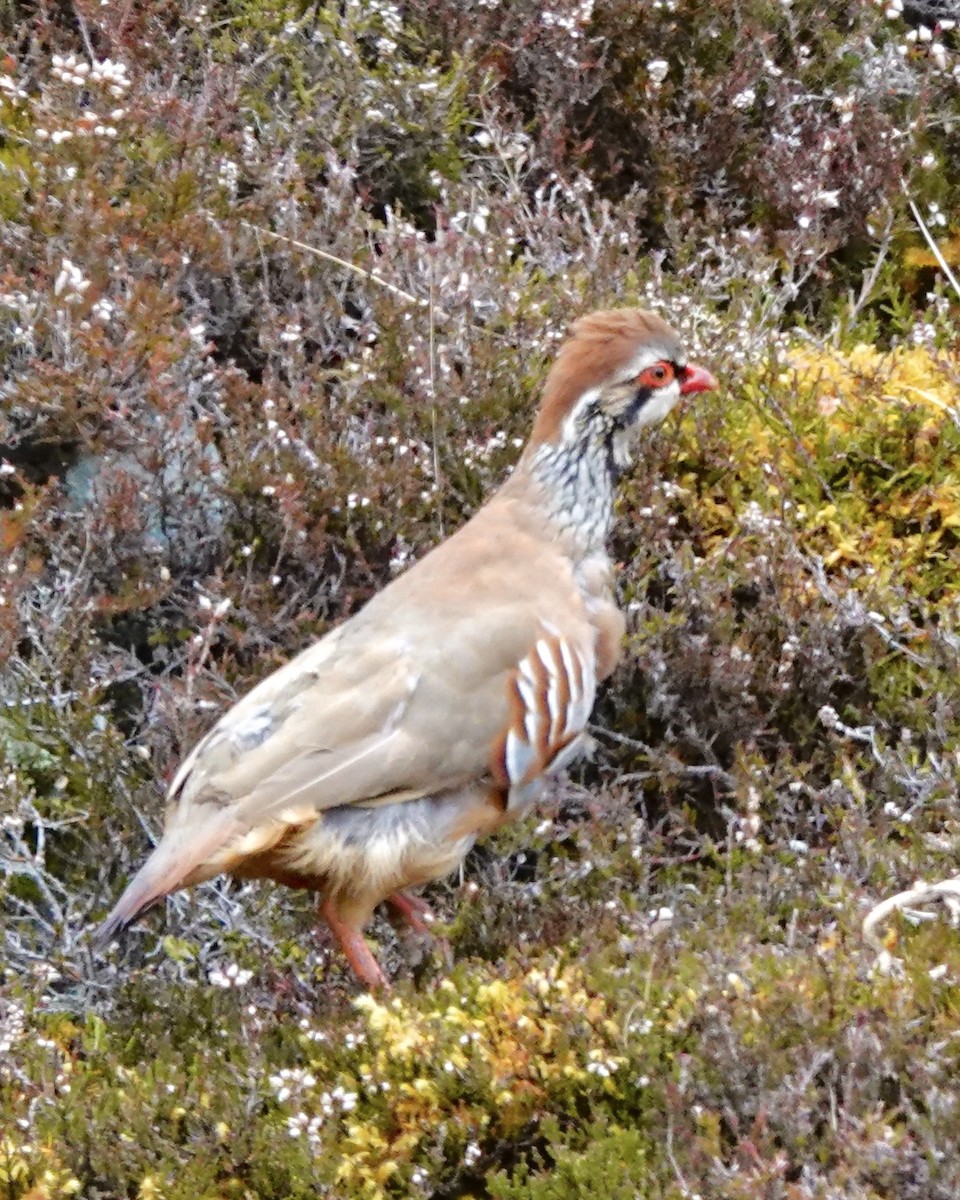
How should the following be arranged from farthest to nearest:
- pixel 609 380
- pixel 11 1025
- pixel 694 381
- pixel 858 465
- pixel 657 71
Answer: pixel 657 71
pixel 858 465
pixel 694 381
pixel 609 380
pixel 11 1025

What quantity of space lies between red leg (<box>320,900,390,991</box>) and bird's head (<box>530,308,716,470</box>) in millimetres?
1217

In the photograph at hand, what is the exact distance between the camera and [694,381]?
13.2ft

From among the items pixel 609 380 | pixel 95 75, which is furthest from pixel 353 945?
pixel 95 75

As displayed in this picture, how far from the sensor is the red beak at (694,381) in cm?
401

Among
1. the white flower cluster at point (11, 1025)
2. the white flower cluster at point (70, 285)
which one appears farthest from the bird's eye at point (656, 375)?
the white flower cluster at point (11, 1025)

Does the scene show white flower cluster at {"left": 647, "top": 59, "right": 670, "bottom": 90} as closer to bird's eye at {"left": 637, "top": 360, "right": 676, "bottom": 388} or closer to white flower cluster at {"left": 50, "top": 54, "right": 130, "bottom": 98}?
white flower cluster at {"left": 50, "top": 54, "right": 130, "bottom": 98}

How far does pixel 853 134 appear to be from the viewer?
19.5 ft

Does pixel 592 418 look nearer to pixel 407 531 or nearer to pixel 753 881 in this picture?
pixel 407 531

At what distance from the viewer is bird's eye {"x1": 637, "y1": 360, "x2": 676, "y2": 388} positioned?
12.8 feet

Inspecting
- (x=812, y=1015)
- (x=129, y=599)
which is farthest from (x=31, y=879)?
(x=812, y=1015)

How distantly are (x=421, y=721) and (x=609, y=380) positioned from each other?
1008 mm

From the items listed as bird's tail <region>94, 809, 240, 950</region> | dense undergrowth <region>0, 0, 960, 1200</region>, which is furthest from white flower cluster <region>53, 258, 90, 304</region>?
bird's tail <region>94, 809, 240, 950</region>

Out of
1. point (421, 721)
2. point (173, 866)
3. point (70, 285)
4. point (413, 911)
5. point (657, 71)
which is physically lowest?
point (413, 911)

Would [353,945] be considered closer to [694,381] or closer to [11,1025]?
[11,1025]
